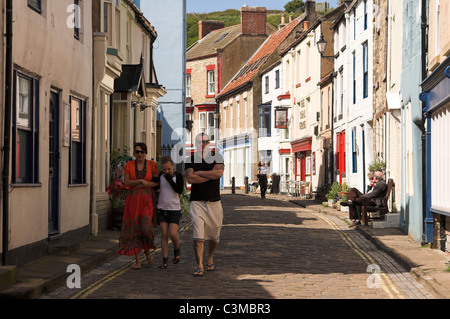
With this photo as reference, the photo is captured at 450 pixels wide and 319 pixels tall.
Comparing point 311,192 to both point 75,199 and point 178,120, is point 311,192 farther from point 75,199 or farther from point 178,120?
point 75,199

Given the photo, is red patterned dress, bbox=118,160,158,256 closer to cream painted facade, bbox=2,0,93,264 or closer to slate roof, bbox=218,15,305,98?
cream painted facade, bbox=2,0,93,264

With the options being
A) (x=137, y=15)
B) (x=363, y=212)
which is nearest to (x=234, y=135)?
(x=137, y=15)

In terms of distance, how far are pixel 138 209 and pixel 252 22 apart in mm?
52563

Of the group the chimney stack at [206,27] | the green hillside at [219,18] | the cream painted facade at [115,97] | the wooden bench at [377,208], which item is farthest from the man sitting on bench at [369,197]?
the green hillside at [219,18]

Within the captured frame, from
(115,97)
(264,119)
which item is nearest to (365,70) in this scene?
(115,97)

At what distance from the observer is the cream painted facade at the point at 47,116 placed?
1182cm

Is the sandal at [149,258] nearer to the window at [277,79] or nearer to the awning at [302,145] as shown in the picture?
the awning at [302,145]

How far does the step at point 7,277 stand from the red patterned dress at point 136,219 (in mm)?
2833

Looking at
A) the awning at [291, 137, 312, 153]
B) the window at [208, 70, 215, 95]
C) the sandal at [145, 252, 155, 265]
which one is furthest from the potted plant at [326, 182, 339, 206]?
the window at [208, 70, 215, 95]

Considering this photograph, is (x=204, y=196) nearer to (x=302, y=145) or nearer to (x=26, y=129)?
(x=26, y=129)

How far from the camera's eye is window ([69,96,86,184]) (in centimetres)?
1584

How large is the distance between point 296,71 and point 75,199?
30725 mm

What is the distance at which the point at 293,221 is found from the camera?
23344mm

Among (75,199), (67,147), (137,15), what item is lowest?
(75,199)
